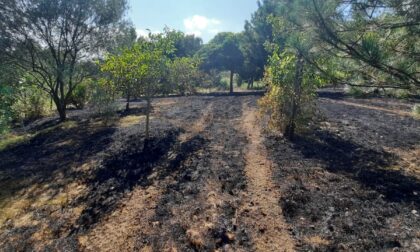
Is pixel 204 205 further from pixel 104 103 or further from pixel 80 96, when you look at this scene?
pixel 80 96

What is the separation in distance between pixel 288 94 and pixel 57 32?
45.3ft

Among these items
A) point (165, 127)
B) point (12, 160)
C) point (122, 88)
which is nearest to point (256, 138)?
point (165, 127)

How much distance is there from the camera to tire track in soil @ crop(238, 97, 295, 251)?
20.1ft

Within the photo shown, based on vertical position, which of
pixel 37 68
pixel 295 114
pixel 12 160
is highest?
pixel 37 68

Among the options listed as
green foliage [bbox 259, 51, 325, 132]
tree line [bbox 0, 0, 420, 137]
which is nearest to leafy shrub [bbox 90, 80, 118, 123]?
tree line [bbox 0, 0, 420, 137]

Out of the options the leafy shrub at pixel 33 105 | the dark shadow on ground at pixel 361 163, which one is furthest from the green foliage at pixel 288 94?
Result: the leafy shrub at pixel 33 105

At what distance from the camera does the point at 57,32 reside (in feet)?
58.5

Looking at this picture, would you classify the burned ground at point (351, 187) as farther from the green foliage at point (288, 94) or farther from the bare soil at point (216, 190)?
the green foliage at point (288, 94)

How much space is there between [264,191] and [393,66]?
169 inches

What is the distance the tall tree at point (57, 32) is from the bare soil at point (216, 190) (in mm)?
5344

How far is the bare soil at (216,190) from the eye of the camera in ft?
20.8

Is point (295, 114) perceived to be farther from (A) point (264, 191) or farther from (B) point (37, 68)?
(B) point (37, 68)

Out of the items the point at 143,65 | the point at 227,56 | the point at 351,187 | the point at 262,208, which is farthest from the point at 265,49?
the point at 227,56

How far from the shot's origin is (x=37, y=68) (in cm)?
1809
